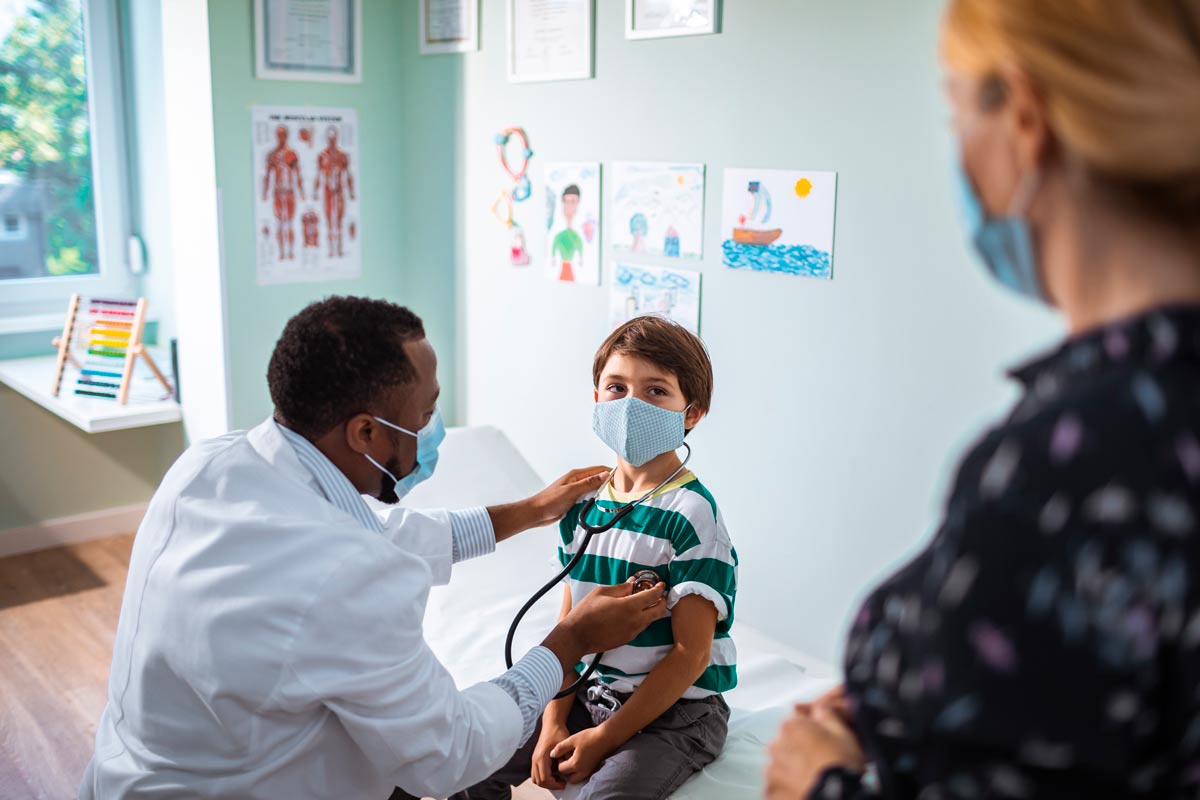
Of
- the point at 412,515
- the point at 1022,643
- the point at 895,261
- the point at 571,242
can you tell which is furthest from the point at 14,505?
the point at 1022,643

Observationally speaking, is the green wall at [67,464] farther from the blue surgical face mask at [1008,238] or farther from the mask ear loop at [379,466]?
the blue surgical face mask at [1008,238]

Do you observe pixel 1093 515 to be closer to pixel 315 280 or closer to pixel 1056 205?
pixel 1056 205

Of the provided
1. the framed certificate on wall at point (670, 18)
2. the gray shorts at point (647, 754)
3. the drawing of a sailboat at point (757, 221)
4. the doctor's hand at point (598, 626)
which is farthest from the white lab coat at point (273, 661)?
the framed certificate on wall at point (670, 18)

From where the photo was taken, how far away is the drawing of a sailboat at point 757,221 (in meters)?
2.39

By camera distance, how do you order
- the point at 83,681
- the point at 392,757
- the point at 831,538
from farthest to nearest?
the point at 83,681
the point at 831,538
the point at 392,757

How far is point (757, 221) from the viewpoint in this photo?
7.95ft

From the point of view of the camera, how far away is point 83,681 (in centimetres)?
285

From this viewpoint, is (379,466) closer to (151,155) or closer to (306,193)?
(306,193)

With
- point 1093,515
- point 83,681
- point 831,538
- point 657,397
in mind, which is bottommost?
point 83,681

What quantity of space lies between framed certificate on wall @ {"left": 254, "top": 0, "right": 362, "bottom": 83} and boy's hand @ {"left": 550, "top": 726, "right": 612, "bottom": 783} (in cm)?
235

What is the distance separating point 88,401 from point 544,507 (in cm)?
219

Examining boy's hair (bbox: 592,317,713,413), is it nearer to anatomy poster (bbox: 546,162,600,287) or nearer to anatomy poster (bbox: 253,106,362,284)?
anatomy poster (bbox: 546,162,600,287)

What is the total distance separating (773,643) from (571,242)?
1184 millimetres

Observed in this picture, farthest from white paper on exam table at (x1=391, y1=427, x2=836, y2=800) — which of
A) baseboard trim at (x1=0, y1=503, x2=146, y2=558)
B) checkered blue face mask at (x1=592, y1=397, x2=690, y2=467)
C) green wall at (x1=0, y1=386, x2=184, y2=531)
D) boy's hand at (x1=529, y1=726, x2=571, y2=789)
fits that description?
baseboard trim at (x1=0, y1=503, x2=146, y2=558)
